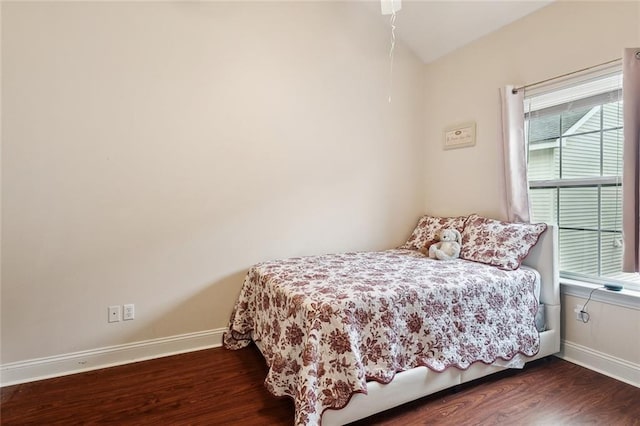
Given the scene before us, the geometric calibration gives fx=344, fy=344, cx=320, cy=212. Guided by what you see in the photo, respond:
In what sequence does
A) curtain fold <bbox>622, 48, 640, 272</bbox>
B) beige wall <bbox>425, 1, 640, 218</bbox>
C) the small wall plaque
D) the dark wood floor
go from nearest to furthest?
the dark wood floor, curtain fold <bbox>622, 48, 640, 272</bbox>, beige wall <bbox>425, 1, 640, 218</bbox>, the small wall plaque

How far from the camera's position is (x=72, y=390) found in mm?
1998

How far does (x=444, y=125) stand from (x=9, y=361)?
3.74 m

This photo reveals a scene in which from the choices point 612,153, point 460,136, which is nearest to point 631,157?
point 612,153

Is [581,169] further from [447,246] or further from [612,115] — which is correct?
[447,246]

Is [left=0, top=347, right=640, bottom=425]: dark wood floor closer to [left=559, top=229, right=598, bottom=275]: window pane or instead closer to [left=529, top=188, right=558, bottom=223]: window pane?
[left=559, top=229, right=598, bottom=275]: window pane

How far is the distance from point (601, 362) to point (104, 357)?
10.5ft

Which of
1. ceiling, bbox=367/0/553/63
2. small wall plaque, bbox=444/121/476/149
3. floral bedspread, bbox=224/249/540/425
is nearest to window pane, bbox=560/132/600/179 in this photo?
small wall plaque, bbox=444/121/476/149

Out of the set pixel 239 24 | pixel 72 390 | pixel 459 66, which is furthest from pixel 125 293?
pixel 459 66

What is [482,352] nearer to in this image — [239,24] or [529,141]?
[529,141]

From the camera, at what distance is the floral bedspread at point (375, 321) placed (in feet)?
5.29

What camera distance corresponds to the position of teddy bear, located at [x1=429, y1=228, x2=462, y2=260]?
2646 millimetres

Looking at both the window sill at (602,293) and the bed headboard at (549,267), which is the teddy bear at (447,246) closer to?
the bed headboard at (549,267)

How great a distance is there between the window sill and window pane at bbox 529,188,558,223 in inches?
18.8

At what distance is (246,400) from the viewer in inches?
74.5
